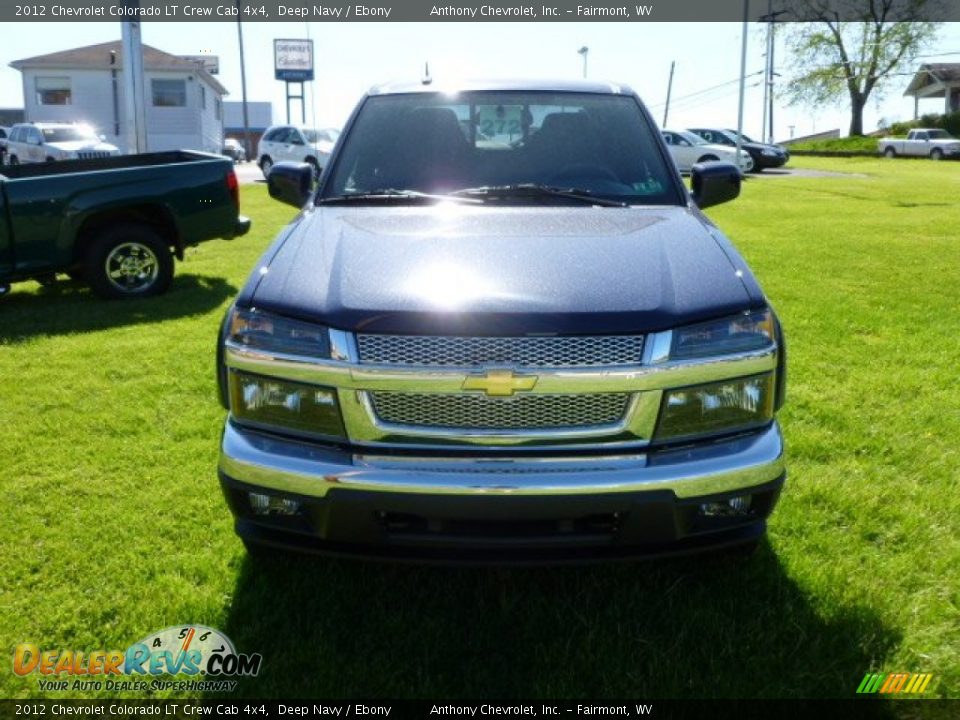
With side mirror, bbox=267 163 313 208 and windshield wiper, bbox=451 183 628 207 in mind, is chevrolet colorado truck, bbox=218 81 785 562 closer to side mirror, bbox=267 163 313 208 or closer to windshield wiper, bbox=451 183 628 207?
windshield wiper, bbox=451 183 628 207

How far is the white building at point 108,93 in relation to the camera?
134 feet

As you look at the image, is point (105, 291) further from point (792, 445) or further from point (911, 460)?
point (911, 460)

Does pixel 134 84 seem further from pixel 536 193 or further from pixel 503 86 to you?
pixel 536 193

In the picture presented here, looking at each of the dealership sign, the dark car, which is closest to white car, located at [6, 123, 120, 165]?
the dark car

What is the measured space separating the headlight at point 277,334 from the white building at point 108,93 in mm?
41073

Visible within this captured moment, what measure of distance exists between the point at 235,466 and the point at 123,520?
4.05 feet

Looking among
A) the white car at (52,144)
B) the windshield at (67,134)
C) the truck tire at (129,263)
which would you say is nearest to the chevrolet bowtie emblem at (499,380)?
the truck tire at (129,263)

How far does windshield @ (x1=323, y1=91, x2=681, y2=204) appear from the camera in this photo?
3625 mm

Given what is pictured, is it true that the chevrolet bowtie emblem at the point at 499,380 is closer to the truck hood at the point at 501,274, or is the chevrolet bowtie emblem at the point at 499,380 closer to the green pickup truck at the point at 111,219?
the truck hood at the point at 501,274

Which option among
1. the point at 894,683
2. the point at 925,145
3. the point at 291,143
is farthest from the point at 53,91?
Result: the point at 894,683

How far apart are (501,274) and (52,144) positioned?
2757 centimetres

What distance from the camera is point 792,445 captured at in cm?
417

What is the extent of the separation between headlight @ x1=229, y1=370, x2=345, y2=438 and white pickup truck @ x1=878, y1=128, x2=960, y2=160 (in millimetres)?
45064

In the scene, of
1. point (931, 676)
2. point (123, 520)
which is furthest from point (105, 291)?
point (931, 676)
